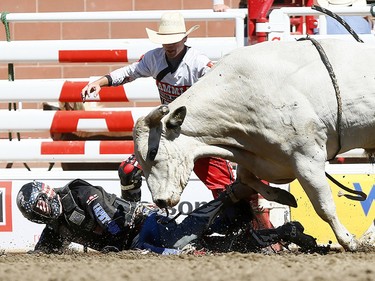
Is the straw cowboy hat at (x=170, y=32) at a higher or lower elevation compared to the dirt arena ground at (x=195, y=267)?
higher

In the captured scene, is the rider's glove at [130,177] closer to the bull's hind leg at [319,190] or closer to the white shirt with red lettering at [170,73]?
the white shirt with red lettering at [170,73]

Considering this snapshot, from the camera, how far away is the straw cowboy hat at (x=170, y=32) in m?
7.08

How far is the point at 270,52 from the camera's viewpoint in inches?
258

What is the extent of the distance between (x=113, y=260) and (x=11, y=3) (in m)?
5.31

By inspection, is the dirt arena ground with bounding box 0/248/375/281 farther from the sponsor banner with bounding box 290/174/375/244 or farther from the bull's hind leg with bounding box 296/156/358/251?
the sponsor banner with bounding box 290/174/375/244

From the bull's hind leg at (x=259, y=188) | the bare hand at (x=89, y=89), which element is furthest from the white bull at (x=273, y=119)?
→ the bare hand at (x=89, y=89)

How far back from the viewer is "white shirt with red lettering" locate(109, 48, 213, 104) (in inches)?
283

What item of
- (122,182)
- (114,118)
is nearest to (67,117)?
(114,118)

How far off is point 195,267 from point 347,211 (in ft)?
8.64

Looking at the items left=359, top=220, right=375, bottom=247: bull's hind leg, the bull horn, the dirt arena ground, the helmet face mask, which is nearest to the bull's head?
the bull horn

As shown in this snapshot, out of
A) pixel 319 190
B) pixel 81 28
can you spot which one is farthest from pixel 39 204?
pixel 81 28

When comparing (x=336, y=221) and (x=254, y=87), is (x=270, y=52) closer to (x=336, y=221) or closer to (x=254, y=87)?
(x=254, y=87)

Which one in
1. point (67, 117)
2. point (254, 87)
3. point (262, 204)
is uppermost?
point (254, 87)

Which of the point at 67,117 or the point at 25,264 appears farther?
the point at 67,117
